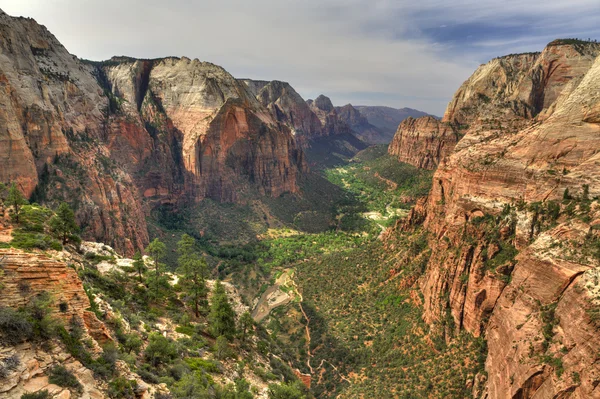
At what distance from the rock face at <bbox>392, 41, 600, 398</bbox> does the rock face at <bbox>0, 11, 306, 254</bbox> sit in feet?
236

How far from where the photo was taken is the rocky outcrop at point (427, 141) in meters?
156

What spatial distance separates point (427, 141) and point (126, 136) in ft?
488

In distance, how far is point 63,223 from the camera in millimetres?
37719

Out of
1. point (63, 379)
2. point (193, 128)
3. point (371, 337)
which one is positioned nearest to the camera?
point (63, 379)

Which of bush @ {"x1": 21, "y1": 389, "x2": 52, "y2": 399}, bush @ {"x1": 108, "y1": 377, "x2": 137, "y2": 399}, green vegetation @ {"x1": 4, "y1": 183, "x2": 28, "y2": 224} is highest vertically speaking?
green vegetation @ {"x1": 4, "y1": 183, "x2": 28, "y2": 224}

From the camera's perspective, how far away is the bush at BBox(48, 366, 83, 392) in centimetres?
1490

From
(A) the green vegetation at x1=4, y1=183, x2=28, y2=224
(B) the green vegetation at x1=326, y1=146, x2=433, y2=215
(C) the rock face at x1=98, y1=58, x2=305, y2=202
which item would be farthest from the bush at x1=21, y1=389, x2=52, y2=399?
(B) the green vegetation at x1=326, y1=146, x2=433, y2=215

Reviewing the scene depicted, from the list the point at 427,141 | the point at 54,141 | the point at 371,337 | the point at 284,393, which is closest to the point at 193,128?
the point at 54,141

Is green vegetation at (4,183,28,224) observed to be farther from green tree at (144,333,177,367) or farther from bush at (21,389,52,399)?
bush at (21,389,52,399)

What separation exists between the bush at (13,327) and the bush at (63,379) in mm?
2350

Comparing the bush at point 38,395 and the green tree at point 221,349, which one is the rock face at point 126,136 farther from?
the bush at point 38,395

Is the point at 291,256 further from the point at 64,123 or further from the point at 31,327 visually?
the point at 31,327

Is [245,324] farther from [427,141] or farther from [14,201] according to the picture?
[427,141]

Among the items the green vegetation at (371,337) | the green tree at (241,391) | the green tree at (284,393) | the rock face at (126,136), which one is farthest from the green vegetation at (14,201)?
the green vegetation at (371,337)
